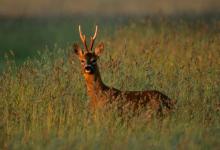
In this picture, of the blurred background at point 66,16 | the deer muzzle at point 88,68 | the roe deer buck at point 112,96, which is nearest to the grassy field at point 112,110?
the roe deer buck at point 112,96

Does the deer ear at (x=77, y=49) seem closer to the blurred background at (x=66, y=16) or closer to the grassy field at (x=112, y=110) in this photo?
the grassy field at (x=112, y=110)

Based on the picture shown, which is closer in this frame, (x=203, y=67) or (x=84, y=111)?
(x=84, y=111)

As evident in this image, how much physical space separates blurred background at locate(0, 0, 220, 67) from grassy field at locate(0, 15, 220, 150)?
785 centimetres

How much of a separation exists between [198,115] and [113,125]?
1370mm

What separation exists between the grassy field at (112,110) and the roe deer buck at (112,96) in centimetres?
22

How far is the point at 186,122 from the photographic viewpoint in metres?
12.0

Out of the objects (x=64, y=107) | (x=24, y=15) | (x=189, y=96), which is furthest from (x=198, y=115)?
(x=24, y=15)

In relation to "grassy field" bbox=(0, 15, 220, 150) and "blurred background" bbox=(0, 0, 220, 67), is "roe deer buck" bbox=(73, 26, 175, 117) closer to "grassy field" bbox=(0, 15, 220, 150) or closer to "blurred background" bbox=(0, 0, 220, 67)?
"grassy field" bbox=(0, 15, 220, 150)

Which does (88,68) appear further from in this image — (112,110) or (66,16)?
(66,16)

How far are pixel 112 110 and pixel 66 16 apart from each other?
27.0m

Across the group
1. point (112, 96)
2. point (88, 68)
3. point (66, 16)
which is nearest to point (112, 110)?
point (112, 96)

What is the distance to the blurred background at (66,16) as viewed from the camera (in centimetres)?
2777

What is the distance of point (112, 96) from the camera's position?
41.0ft

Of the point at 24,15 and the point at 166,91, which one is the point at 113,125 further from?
the point at 24,15
